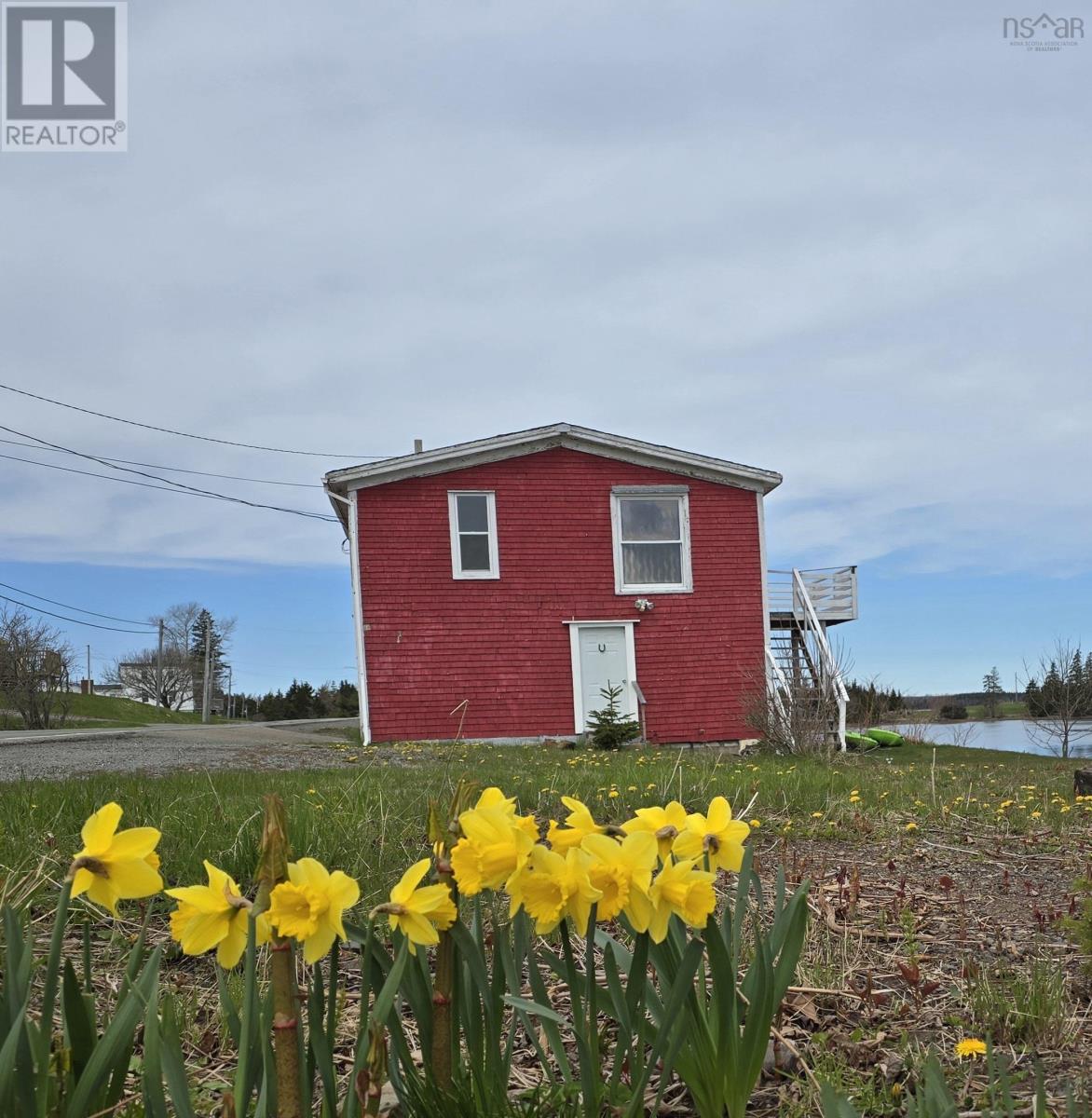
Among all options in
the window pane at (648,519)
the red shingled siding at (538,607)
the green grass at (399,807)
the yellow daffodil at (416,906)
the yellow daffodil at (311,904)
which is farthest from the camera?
the window pane at (648,519)

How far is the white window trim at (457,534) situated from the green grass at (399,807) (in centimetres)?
893

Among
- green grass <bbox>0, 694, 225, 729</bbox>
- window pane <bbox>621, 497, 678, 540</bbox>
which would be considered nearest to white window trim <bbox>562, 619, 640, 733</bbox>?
window pane <bbox>621, 497, 678, 540</bbox>

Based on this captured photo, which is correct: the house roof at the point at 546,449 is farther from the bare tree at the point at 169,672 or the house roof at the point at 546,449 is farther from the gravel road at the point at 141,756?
the bare tree at the point at 169,672

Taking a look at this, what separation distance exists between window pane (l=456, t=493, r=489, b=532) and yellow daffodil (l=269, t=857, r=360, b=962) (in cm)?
1611

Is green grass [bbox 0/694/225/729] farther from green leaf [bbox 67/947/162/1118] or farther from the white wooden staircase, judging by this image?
green leaf [bbox 67/947/162/1118]

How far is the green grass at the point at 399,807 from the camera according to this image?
137 inches

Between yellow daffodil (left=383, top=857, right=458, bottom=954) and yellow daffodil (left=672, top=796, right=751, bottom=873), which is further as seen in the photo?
yellow daffodil (left=672, top=796, right=751, bottom=873)

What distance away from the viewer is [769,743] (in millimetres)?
14617

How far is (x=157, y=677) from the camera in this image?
201 ft

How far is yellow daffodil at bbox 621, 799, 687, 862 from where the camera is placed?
3.98ft

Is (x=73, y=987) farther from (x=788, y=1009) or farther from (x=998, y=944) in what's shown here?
(x=998, y=944)

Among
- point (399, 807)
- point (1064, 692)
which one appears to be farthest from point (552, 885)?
point (1064, 692)

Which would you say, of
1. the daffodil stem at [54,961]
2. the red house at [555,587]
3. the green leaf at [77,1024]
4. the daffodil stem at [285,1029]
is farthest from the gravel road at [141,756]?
the daffodil stem at [285,1029]

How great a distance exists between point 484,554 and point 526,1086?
15.3 m
